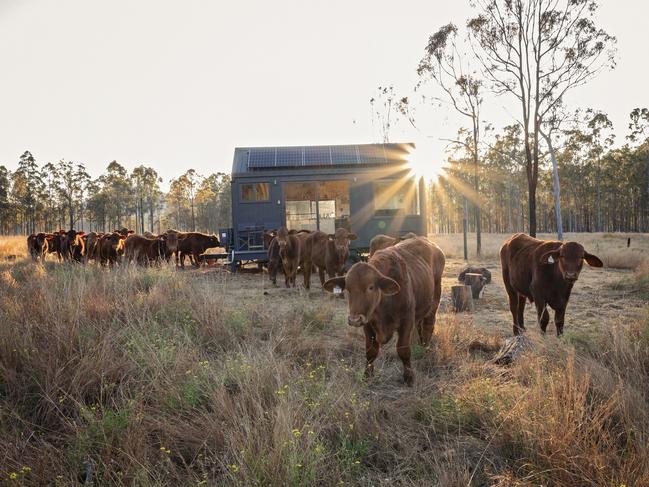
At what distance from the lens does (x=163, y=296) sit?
6.79 meters

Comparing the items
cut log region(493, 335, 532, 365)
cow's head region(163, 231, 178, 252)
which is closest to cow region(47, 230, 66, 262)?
cow's head region(163, 231, 178, 252)

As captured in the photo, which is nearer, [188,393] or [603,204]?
[188,393]

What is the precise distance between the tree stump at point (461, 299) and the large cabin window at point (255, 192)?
7653 mm

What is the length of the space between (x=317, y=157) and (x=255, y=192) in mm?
2436

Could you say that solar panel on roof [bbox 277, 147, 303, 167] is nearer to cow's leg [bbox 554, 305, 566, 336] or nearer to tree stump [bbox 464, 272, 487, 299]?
tree stump [bbox 464, 272, 487, 299]

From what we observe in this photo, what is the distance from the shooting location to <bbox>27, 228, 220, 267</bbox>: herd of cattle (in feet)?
50.0

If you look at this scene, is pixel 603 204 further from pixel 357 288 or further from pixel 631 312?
pixel 357 288

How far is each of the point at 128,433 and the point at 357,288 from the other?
227cm

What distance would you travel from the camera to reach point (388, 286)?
431 centimetres

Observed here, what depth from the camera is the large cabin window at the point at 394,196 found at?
1441 centimetres

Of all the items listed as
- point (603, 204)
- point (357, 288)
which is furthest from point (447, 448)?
point (603, 204)

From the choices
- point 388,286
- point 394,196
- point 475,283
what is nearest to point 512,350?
point 388,286

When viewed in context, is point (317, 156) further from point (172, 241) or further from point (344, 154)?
point (172, 241)

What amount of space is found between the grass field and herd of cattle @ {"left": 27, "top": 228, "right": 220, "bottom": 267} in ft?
32.1
